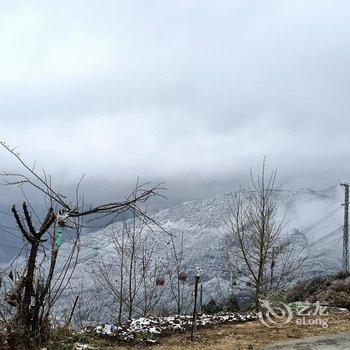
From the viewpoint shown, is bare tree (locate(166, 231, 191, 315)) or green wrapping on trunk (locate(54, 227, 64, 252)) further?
bare tree (locate(166, 231, 191, 315))

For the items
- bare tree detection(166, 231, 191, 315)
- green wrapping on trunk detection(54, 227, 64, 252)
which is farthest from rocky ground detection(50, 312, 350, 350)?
bare tree detection(166, 231, 191, 315)

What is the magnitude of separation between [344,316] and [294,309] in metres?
1.25

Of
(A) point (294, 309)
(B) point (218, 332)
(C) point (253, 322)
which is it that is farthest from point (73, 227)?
(A) point (294, 309)

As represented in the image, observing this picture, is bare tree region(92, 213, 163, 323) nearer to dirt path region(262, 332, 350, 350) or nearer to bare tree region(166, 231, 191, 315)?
bare tree region(166, 231, 191, 315)

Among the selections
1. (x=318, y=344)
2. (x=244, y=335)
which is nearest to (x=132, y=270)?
(x=244, y=335)

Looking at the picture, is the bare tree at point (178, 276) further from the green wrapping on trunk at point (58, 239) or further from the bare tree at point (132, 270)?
the green wrapping on trunk at point (58, 239)

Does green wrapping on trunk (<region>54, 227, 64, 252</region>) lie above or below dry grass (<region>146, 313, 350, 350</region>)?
above

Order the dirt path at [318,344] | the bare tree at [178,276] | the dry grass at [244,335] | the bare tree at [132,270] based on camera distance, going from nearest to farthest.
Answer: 1. the dirt path at [318,344]
2. the dry grass at [244,335]
3. the bare tree at [132,270]
4. the bare tree at [178,276]

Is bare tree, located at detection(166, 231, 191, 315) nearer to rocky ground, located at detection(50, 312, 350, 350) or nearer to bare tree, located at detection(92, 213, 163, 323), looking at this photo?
bare tree, located at detection(92, 213, 163, 323)

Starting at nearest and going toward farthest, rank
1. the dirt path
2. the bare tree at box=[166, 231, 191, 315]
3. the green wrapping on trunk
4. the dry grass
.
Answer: the green wrapping on trunk < the dirt path < the dry grass < the bare tree at box=[166, 231, 191, 315]

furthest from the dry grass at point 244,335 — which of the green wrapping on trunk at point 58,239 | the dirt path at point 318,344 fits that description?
the green wrapping on trunk at point 58,239

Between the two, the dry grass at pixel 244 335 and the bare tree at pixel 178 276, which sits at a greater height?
the bare tree at pixel 178 276

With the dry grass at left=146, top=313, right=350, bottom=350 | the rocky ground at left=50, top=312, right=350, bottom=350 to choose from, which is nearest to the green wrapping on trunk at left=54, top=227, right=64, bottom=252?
the rocky ground at left=50, top=312, right=350, bottom=350

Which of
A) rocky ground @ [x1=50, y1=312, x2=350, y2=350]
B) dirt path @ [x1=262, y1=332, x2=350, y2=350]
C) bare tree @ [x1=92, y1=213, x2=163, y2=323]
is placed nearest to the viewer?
dirt path @ [x1=262, y1=332, x2=350, y2=350]
